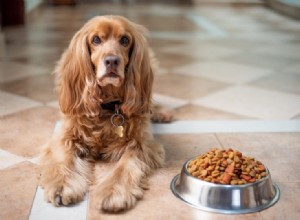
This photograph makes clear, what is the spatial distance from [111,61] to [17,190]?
2.62ft

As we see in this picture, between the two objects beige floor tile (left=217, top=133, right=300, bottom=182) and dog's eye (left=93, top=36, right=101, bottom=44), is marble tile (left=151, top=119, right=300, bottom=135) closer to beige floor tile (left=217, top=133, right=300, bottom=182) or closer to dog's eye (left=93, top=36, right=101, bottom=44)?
beige floor tile (left=217, top=133, right=300, bottom=182)

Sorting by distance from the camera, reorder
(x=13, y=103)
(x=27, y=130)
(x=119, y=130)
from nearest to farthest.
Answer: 1. (x=119, y=130)
2. (x=27, y=130)
3. (x=13, y=103)

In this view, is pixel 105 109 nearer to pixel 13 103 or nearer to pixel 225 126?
pixel 225 126

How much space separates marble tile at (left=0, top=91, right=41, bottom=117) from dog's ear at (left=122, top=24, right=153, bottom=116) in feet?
4.76

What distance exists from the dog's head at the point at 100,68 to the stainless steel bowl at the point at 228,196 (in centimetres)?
60

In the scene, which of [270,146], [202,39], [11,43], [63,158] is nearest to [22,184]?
[63,158]

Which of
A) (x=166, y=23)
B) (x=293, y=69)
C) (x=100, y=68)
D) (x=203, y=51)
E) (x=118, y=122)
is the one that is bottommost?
(x=166, y=23)

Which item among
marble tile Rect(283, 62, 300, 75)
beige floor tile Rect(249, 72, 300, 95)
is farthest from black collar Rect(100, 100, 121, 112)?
marble tile Rect(283, 62, 300, 75)

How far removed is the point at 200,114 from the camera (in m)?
3.80

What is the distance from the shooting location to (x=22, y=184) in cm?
247

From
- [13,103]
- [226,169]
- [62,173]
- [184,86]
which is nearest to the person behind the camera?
[226,169]

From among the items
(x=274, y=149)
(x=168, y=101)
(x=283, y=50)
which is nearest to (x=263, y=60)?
(x=283, y=50)

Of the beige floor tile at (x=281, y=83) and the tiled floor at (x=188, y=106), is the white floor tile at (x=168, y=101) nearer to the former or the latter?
the tiled floor at (x=188, y=106)

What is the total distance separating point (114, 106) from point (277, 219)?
1.07 m
